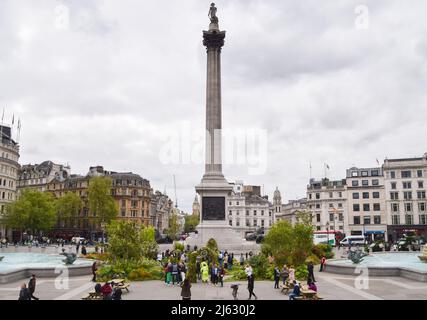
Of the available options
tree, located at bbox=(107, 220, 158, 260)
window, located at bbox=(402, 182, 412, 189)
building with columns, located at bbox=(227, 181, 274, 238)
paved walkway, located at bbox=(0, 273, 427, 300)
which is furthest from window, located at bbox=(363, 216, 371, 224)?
tree, located at bbox=(107, 220, 158, 260)

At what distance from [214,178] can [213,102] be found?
11.2 metres

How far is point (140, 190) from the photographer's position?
4552 inches

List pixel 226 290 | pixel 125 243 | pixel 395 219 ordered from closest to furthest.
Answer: pixel 226 290 < pixel 125 243 < pixel 395 219

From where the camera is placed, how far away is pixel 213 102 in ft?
191

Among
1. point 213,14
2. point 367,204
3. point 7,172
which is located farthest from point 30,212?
point 367,204

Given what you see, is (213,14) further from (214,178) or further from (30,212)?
(30,212)

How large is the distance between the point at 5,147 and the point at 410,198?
299 feet

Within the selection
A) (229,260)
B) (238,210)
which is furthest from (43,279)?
(238,210)

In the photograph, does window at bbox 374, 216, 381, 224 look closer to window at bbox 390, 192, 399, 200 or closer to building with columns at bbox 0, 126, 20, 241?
window at bbox 390, 192, 399, 200

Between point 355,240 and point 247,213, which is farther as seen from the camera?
point 247,213

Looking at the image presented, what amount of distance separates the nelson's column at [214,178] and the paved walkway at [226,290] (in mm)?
23187

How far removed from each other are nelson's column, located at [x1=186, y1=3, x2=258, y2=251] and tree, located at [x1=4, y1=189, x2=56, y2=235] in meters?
43.8

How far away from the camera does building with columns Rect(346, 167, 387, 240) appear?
97.6 meters

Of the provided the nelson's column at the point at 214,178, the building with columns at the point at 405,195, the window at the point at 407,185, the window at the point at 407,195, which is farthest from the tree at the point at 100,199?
the window at the point at 407,185
